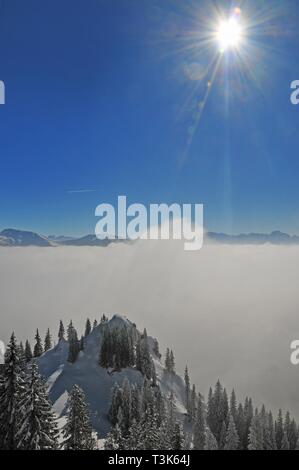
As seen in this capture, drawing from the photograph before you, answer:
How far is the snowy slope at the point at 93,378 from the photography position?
90.2 m

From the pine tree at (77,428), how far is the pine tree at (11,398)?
6.63m

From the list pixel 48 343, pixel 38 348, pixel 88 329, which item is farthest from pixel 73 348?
pixel 48 343

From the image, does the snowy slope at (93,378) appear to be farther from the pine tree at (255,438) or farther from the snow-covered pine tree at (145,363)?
the pine tree at (255,438)

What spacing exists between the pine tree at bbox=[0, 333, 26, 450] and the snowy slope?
143 feet

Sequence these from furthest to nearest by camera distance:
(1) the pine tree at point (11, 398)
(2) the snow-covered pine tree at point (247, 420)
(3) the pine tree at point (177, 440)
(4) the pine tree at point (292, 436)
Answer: (4) the pine tree at point (292, 436)
(2) the snow-covered pine tree at point (247, 420)
(3) the pine tree at point (177, 440)
(1) the pine tree at point (11, 398)

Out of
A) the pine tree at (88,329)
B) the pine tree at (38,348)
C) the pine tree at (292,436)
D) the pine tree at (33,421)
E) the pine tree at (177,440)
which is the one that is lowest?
the pine tree at (292,436)

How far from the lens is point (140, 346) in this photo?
109938 millimetres

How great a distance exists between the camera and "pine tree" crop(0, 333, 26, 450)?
3794cm

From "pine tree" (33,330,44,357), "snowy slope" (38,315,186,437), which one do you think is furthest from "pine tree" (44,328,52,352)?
"snowy slope" (38,315,186,437)

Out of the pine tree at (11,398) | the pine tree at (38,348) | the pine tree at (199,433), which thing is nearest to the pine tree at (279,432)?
the pine tree at (199,433)

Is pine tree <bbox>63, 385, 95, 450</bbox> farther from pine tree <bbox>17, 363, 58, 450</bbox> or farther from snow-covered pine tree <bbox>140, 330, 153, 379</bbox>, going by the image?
snow-covered pine tree <bbox>140, 330, 153, 379</bbox>

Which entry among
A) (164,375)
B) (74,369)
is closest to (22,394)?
(74,369)
